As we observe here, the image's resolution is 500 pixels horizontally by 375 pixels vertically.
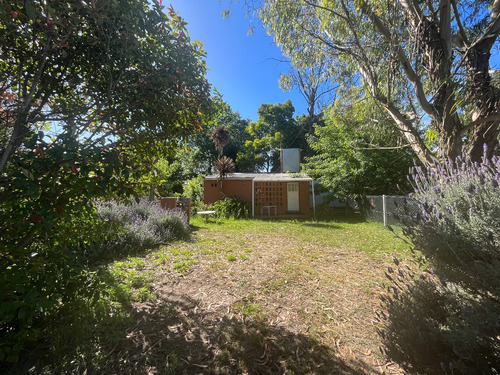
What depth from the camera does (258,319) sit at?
2.51 metres

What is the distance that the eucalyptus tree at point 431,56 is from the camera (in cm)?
290

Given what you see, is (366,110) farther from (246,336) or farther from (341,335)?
(246,336)

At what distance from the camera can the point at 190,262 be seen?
13.7 ft

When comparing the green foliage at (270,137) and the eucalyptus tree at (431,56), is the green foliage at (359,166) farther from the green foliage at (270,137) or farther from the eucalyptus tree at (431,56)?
the green foliage at (270,137)

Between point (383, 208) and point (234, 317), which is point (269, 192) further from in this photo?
point (234, 317)

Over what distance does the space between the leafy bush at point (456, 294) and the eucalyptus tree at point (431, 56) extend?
152 cm

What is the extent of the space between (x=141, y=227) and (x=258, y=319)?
12.7 feet

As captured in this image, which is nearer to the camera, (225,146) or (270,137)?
(225,146)

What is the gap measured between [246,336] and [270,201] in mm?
11035

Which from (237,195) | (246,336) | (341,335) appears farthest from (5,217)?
(237,195)

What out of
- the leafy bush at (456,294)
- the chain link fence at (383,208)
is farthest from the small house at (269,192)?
the leafy bush at (456,294)

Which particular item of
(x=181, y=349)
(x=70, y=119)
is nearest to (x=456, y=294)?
(x=181, y=349)

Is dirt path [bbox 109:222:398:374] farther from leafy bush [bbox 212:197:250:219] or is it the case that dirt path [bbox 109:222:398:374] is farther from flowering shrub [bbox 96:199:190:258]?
leafy bush [bbox 212:197:250:219]

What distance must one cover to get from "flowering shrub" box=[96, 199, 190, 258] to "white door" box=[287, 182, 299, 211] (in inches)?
319
